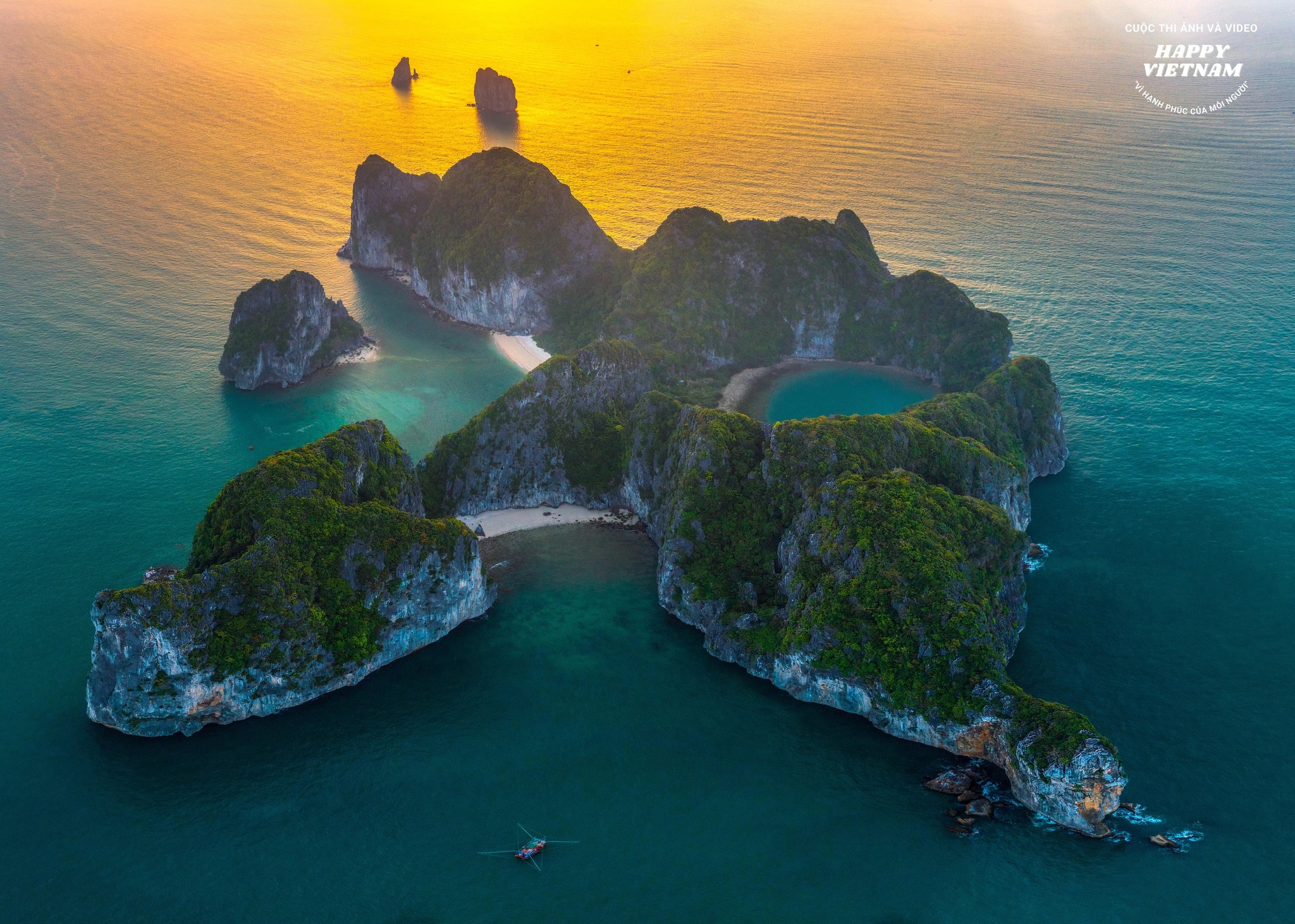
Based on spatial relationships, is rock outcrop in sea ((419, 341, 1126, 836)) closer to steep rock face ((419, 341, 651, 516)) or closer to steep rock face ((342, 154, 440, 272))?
steep rock face ((419, 341, 651, 516))

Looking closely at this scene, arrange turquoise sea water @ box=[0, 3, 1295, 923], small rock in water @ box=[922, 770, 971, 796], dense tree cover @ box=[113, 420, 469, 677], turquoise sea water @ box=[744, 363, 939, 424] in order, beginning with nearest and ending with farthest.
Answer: turquoise sea water @ box=[0, 3, 1295, 923] → small rock in water @ box=[922, 770, 971, 796] → dense tree cover @ box=[113, 420, 469, 677] → turquoise sea water @ box=[744, 363, 939, 424]

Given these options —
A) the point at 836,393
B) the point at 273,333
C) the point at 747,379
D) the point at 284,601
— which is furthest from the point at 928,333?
the point at 284,601

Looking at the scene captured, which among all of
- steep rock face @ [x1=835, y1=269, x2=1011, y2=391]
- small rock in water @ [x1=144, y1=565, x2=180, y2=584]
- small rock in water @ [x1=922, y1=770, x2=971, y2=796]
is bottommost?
small rock in water @ [x1=922, y1=770, x2=971, y2=796]

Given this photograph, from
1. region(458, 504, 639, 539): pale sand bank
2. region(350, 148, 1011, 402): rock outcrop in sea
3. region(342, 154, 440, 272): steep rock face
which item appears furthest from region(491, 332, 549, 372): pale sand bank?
region(458, 504, 639, 539): pale sand bank

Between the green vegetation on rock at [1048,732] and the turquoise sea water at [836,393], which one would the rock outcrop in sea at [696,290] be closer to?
the turquoise sea water at [836,393]

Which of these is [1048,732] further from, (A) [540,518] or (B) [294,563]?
(B) [294,563]

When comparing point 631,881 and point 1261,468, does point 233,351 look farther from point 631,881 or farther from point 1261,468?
point 1261,468

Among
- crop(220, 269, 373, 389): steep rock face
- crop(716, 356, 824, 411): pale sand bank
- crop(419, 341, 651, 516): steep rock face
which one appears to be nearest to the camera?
crop(419, 341, 651, 516): steep rock face
